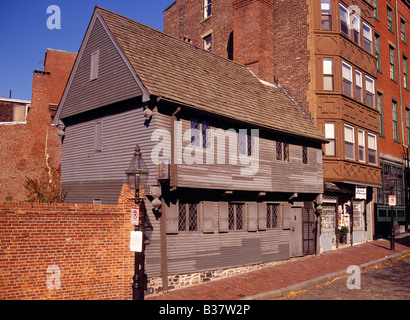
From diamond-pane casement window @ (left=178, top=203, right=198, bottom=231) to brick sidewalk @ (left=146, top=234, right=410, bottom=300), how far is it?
196 cm

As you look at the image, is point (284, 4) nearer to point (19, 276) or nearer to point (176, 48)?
point (176, 48)

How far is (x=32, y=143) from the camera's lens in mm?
28000

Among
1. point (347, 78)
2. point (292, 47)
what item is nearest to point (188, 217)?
point (292, 47)

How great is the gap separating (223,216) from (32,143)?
60.2 ft

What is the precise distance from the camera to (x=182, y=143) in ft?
44.7

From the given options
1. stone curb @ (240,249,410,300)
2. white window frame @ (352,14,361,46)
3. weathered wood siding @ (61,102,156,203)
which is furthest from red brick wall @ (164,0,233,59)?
stone curb @ (240,249,410,300)

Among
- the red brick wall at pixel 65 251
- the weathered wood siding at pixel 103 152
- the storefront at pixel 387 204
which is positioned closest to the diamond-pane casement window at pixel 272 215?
the weathered wood siding at pixel 103 152

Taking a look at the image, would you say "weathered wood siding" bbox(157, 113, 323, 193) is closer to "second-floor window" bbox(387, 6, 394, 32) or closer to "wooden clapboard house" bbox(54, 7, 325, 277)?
"wooden clapboard house" bbox(54, 7, 325, 277)

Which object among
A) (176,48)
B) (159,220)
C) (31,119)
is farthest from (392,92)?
(31,119)

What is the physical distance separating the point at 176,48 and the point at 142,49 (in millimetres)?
2629

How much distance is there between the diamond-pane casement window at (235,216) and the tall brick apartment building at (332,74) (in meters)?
6.10

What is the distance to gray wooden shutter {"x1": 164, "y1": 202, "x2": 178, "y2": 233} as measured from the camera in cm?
1307

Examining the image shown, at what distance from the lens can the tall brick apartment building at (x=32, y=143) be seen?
27047mm

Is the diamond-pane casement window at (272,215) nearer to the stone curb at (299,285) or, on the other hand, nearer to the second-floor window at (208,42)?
the stone curb at (299,285)
